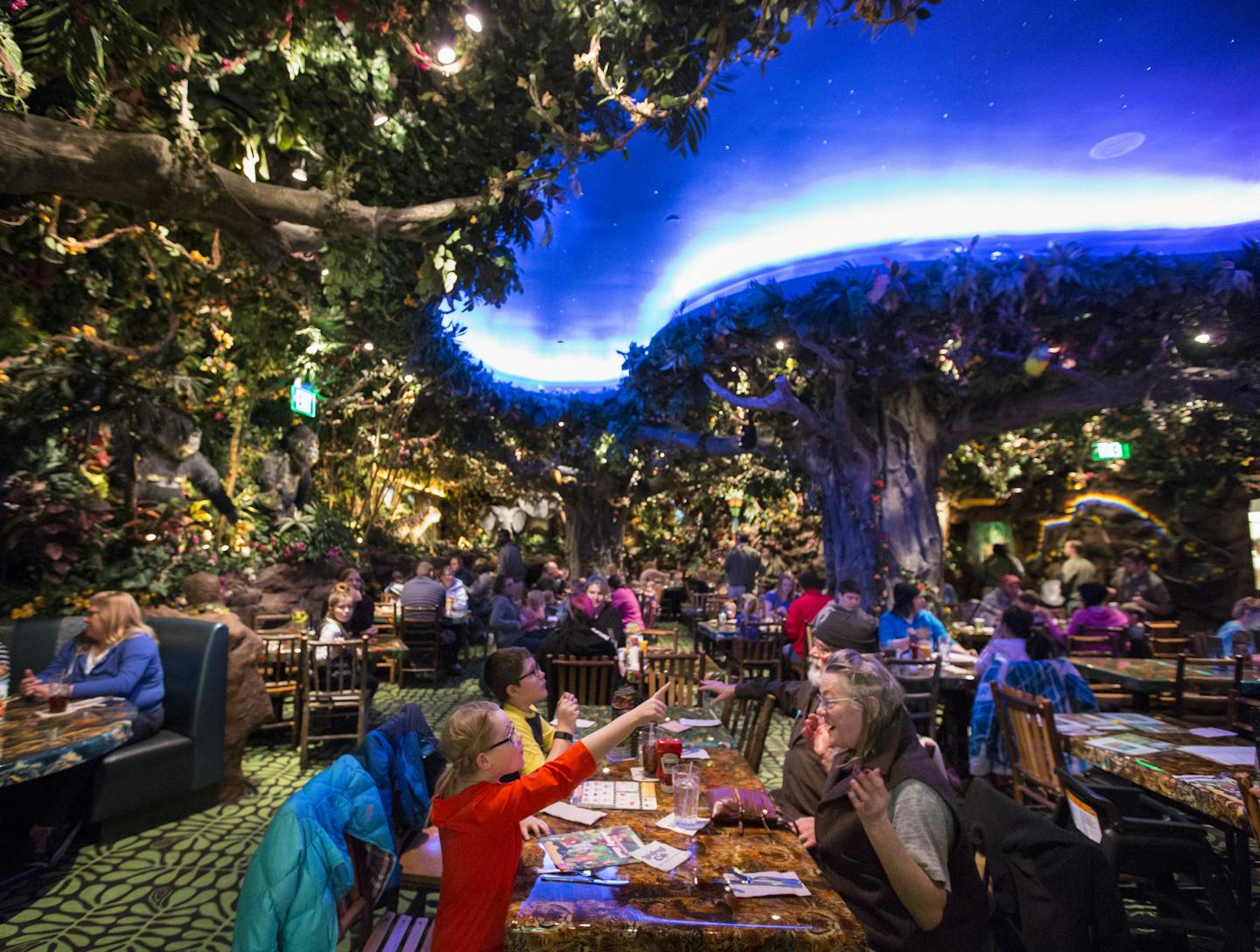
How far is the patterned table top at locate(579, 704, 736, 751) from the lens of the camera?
2.98 m

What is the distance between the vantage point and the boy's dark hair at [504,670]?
105 inches

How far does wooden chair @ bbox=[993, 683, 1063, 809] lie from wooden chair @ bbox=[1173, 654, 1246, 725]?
1670 mm

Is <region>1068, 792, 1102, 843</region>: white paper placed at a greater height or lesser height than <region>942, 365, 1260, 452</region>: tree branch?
lesser

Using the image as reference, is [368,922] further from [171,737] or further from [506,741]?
[171,737]

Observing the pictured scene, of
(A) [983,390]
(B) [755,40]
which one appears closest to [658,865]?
(B) [755,40]

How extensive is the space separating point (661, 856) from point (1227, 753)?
2.73 metres

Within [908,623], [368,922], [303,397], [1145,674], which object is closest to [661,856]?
[368,922]

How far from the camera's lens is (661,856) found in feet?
5.98

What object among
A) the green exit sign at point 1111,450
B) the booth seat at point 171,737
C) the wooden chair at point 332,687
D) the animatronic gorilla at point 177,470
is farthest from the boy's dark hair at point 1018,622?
the green exit sign at point 1111,450

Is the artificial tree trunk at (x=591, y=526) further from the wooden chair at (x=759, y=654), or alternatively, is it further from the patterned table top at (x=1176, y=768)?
the patterned table top at (x=1176, y=768)

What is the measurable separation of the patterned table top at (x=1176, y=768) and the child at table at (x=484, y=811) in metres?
2.24

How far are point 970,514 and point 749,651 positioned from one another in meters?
11.0

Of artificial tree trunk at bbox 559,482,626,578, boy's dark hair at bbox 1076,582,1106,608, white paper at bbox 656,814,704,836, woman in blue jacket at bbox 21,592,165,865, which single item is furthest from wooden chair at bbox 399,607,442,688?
artificial tree trunk at bbox 559,482,626,578

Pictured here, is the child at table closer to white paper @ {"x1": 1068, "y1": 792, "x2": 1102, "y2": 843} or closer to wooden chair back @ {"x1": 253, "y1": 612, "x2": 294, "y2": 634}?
white paper @ {"x1": 1068, "y1": 792, "x2": 1102, "y2": 843}
